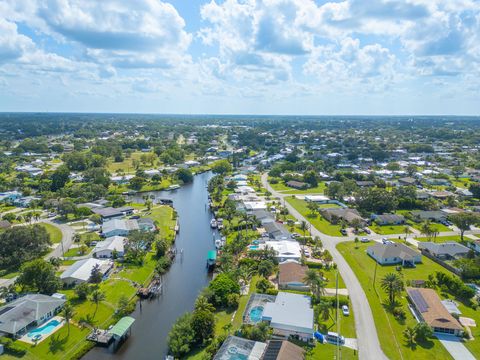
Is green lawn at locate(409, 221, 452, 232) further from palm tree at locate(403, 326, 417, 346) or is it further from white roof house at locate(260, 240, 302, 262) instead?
palm tree at locate(403, 326, 417, 346)

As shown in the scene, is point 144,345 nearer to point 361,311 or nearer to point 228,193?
point 361,311

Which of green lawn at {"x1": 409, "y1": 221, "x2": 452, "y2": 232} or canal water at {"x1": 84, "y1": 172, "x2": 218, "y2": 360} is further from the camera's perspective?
green lawn at {"x1": 409, "y1": 221, "x2": 452, "y2": 232}

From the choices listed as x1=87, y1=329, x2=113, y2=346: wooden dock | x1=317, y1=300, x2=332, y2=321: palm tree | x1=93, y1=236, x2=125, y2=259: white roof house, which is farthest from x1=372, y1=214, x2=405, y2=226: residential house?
x1=87, y1=329, x2=113, y2=346: wooden dock

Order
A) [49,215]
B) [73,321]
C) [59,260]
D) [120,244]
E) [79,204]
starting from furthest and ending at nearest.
Answer: [79,204] < [49,215] < [120,244] < [59,260] < [73,321]

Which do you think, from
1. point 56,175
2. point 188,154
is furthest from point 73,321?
point 188,154

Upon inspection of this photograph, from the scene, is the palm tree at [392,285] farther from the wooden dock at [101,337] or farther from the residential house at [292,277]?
the wooden dock at [101,337]

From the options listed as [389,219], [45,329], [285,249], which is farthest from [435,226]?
[45,329]

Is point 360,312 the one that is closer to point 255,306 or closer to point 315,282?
point 315,282
